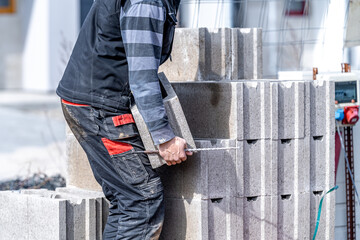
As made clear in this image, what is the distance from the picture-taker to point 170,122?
152 inches

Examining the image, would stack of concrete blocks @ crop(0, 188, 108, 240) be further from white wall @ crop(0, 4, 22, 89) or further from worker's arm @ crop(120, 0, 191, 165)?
white wall @ crop(0, 4, 22, 89)

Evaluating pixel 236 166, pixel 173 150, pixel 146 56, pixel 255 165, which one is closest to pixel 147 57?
pixel 146 56

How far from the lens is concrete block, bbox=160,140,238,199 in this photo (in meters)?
4.05

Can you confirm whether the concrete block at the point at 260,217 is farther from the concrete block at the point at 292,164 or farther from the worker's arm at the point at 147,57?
the worker's arm at the point at 147,57

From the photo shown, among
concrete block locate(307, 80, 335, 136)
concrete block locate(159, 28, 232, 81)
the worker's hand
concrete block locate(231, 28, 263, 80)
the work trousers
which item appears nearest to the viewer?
the worker's hand

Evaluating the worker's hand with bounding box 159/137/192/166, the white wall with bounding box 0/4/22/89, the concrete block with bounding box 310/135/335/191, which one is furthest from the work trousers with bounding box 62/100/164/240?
the white wall with bounding box 0/4/22/89

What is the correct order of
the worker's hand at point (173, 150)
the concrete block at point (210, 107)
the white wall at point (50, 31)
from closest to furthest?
the worker's hand at point (173, 150) → the concrete block at point (210, 107) → the white wall at point (50, 31)

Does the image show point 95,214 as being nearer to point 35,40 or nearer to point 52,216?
point 52,216

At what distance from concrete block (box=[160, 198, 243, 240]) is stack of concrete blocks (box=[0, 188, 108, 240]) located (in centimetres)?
43

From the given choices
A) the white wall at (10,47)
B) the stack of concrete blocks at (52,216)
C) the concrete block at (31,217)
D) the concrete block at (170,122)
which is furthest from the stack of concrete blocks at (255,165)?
the white wall at (10,47)

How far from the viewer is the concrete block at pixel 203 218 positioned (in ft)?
13.3

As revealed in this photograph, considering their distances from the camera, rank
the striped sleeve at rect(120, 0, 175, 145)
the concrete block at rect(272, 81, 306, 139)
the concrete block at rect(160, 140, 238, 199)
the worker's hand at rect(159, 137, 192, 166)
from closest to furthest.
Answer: the striped sleeve at rect(120, 0, 175, 145), the worker's hand at rect(159, 137, 192, 166), the concrete block at rect(160, 140, 238, 199), the concrete block at rect(272, 81, 306, 139)

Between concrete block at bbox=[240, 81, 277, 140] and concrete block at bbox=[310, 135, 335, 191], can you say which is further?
concrete block at bbox=[310, 135, 335, 191]

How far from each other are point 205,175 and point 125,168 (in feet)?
1.55
